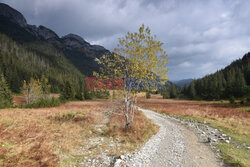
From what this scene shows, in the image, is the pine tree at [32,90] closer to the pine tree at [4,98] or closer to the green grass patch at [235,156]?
the pine tree at [4,98]

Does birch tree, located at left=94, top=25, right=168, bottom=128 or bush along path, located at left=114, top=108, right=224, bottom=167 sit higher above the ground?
birch tree, located at left=94, top=25, right=168, bottom=128

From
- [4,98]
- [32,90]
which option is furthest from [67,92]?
[4,98]

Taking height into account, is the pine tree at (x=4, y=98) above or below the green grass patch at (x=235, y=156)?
above

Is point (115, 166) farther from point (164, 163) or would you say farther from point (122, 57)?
point (122, 57)

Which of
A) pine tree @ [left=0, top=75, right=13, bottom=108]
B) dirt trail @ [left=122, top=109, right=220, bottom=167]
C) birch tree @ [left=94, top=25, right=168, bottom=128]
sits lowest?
dirt trail @ [left=122, top=109, right=220, bottom=167]

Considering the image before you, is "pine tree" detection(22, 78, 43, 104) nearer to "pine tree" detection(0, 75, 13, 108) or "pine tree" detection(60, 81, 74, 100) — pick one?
"pine tree" detection(0, 75, 13, 108)

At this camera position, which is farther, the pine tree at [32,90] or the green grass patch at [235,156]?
the pine tree at [32,90]

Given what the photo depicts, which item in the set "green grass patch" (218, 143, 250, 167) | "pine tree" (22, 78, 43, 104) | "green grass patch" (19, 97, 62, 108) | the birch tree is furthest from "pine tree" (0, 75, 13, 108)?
"green grass patch" (218, 143, 250, 167)

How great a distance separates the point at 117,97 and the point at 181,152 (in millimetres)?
6533

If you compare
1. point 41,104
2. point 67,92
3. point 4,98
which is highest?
point 67,92

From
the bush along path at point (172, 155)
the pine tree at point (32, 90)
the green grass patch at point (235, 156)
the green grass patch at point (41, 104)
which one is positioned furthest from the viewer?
the pine tree at point (32, 90)

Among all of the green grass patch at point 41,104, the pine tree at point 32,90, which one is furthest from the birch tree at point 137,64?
the pine tree at point 32,90

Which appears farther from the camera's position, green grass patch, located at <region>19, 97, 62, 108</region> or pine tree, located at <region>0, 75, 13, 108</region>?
green grass patch, located at <region>19, 97, 62, 108</region>

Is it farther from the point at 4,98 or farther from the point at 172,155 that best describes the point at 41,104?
the point at 172,155
